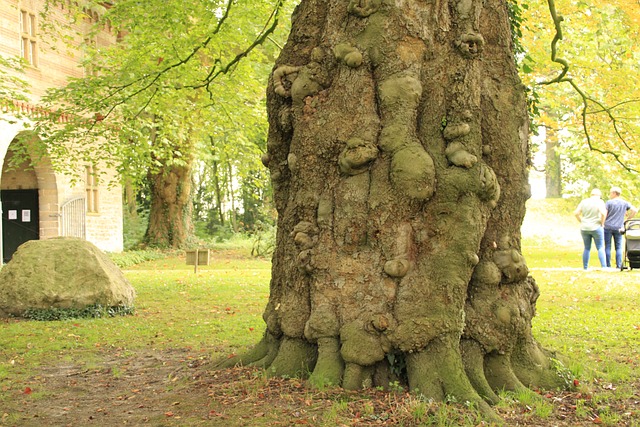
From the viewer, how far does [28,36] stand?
68.3 ft

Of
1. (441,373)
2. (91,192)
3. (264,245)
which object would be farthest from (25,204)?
(441,373)

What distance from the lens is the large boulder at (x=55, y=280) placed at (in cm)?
980

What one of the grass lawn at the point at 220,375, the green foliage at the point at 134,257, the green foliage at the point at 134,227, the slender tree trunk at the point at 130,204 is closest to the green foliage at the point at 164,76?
the grass lawn at the point at 220,375

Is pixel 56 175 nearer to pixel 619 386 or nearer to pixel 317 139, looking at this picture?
pixel 317 139

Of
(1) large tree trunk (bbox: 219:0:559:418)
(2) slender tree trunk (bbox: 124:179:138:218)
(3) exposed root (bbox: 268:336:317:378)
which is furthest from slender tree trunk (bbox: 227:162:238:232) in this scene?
(1) large tree trunk (bbox: 219:0:559:418)

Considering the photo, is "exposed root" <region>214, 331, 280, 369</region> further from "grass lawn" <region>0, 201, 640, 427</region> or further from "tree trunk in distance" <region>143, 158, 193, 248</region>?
"tree trunk in distance" <region>143, 158, 193, 248</region>

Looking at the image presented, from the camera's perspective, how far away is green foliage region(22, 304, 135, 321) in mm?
9805

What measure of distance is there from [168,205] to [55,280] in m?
15.8

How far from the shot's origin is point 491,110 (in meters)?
5.58

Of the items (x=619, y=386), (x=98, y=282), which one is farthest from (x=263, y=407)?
(x=98, y=282)

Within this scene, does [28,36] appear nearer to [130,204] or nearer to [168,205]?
[168,205]

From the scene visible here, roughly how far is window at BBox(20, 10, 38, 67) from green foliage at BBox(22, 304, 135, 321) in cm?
1355

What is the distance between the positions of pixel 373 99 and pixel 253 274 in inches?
489

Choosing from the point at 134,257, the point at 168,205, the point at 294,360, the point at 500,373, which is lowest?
the point at 500,373
